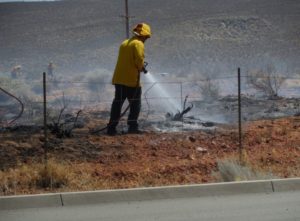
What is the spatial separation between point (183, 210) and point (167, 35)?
4568 cm

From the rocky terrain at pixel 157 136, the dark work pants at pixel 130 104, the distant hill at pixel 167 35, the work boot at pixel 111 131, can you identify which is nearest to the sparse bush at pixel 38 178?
the rocky terrain at pixel 157 136

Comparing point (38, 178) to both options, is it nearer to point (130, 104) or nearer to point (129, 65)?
point (130, 104)

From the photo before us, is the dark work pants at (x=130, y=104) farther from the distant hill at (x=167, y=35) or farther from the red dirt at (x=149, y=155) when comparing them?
the distant hill at (x=167, y=35)

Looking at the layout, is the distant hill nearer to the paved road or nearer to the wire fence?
the wire fence

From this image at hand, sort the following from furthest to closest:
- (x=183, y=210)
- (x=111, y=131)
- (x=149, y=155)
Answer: (x=111, y=131) → (x=149, y=155) → (x=183, y=210)

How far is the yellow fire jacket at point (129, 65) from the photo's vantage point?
1257 centimetres

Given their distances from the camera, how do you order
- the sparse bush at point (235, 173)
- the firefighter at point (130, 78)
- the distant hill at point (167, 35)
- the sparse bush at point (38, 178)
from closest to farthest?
1. the sparse bush at point (38, 178)
2. the sparse bush at point (235, 173)
3. the firefighter at point (130, 78)
4. the distant hill at point (167, 35)

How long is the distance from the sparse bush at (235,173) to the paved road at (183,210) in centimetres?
53

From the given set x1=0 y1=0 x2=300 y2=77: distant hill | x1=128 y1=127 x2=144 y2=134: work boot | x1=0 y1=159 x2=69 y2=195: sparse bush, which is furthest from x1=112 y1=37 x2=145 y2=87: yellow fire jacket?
x1=0 y1=0 x2=300 y2=77: distant hill

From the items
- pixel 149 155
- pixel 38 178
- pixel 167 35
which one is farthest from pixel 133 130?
pixel 167 35

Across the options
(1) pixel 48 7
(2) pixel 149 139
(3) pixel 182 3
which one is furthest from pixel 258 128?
(1) pixel 48 7

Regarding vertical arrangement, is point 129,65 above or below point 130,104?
above

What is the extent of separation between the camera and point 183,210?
811cm

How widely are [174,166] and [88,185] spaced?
1.56 meters
